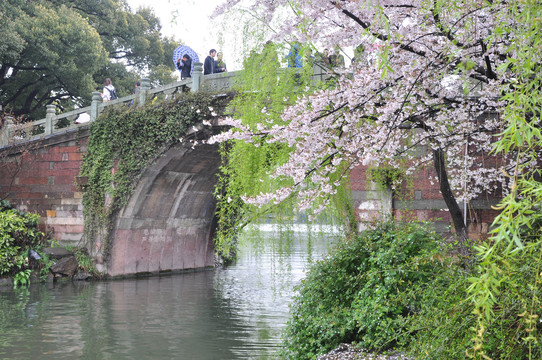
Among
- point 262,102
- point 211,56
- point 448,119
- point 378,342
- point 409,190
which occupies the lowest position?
point 378,342

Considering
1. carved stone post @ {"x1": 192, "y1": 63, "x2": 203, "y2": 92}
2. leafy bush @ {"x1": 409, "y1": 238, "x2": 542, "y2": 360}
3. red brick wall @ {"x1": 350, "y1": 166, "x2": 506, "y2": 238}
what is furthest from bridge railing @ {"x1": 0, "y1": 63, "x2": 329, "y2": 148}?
leafy bush @ {"x1": 409, "y1": 238, "x2": 542, "y2": 360}

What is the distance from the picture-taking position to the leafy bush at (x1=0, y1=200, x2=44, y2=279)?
48.1 feet

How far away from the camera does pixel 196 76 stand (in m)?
14.0

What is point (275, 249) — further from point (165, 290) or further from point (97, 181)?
point (97, 181)

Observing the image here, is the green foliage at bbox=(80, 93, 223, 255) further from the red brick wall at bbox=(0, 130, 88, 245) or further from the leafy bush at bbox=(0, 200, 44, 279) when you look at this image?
the leafy bush at bbox=(0, 200, 44, 279)

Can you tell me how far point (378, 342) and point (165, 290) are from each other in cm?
1034

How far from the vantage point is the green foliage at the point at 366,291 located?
4703 millimetres

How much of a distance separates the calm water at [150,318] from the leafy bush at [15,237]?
104 centimetres

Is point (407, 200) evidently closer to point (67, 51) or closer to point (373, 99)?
point (373, 99)

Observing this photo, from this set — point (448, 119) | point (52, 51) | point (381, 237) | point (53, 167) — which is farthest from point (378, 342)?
point (52, 51)

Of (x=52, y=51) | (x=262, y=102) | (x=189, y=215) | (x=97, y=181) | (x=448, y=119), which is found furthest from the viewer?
(x=52, y=51)

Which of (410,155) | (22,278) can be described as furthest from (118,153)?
(410,155)

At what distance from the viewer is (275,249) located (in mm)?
9023

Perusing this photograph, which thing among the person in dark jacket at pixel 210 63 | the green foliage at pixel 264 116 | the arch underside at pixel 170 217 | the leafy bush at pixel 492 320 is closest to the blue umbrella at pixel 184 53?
the person in dark jacket at pixel 210 63
